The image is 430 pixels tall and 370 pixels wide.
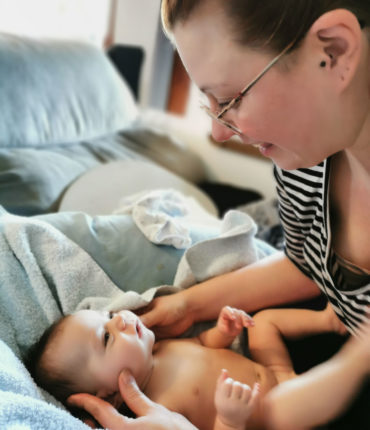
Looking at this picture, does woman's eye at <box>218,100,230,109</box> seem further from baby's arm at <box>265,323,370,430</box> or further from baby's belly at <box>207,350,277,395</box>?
baby's belly at <box>207,350,277,395</box>

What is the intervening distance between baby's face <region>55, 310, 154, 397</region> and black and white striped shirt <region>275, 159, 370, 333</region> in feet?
1.36

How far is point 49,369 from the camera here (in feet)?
3.29

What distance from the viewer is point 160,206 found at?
1439 mm

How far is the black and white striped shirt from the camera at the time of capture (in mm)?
920

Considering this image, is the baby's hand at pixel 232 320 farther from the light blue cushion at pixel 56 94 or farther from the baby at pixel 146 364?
the light blue cushion at pixel 56 94

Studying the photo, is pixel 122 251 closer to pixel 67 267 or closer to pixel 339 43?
pixel 67 267

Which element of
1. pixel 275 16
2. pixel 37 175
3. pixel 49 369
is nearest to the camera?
pixel 275 16

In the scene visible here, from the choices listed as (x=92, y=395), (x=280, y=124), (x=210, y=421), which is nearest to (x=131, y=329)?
(x=92, y=395)

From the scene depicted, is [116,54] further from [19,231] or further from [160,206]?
[19,231]

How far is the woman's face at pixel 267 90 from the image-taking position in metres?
0.69

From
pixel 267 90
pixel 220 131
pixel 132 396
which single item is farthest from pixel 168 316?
pixel 267 90

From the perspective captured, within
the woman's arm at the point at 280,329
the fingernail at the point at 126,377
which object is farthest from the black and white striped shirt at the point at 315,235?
the fingernail at the point at 126,377

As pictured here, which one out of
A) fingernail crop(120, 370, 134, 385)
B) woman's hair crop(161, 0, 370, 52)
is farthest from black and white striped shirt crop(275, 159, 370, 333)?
fingernail crop(120, 370, 134, 385)

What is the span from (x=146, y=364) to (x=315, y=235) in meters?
0.46
